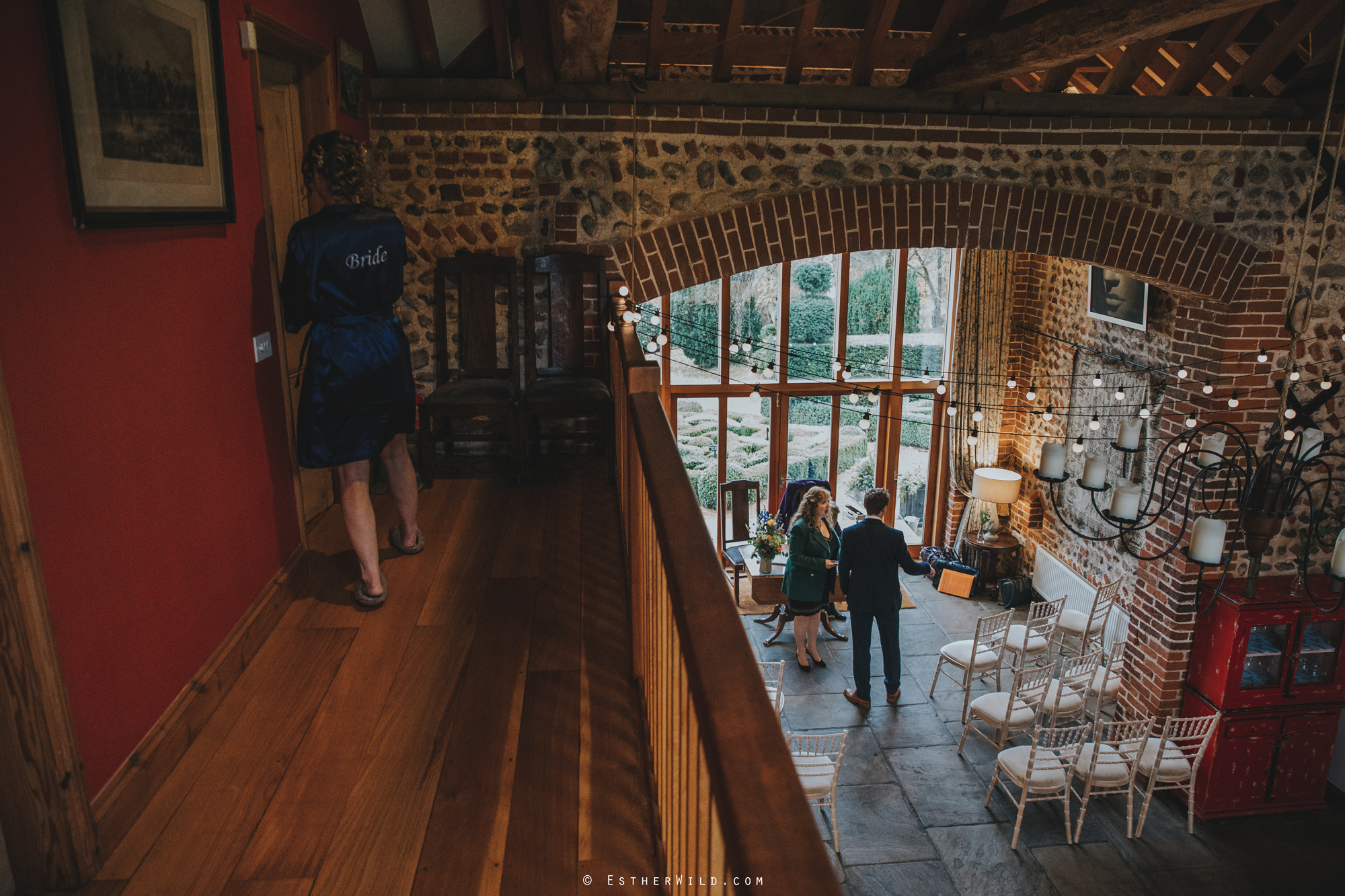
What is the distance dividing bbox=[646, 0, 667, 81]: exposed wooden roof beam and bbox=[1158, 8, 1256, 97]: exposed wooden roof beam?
117 inches

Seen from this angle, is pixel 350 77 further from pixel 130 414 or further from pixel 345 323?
pixel 130 414

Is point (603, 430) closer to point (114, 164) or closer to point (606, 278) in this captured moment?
point (606, 278)

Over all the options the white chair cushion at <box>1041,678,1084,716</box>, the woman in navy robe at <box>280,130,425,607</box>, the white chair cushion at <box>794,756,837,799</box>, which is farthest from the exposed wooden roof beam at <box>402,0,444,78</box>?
the white chair cushion at <box>1041,678,1084,716</box>

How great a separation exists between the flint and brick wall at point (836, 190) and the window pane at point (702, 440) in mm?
5019

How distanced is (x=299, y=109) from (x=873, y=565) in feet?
16.4

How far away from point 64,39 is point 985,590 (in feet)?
31.3

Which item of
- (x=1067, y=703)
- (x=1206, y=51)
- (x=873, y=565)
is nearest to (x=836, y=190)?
(x=1206, y=51)

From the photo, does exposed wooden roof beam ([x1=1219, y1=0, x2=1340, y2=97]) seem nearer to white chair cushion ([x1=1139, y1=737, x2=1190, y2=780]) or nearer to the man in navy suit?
the man in navy suit

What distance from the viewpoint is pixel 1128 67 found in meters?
4.98

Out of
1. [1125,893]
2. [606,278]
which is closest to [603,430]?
[606,278]

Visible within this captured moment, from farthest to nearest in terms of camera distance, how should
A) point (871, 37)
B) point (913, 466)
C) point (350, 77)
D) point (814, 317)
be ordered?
point (913, 466), point (814, 317), point (871, 37), point (350, 77)

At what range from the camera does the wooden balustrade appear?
769 millimetres

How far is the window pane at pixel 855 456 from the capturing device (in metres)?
10.1

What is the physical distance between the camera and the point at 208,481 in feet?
7.34
